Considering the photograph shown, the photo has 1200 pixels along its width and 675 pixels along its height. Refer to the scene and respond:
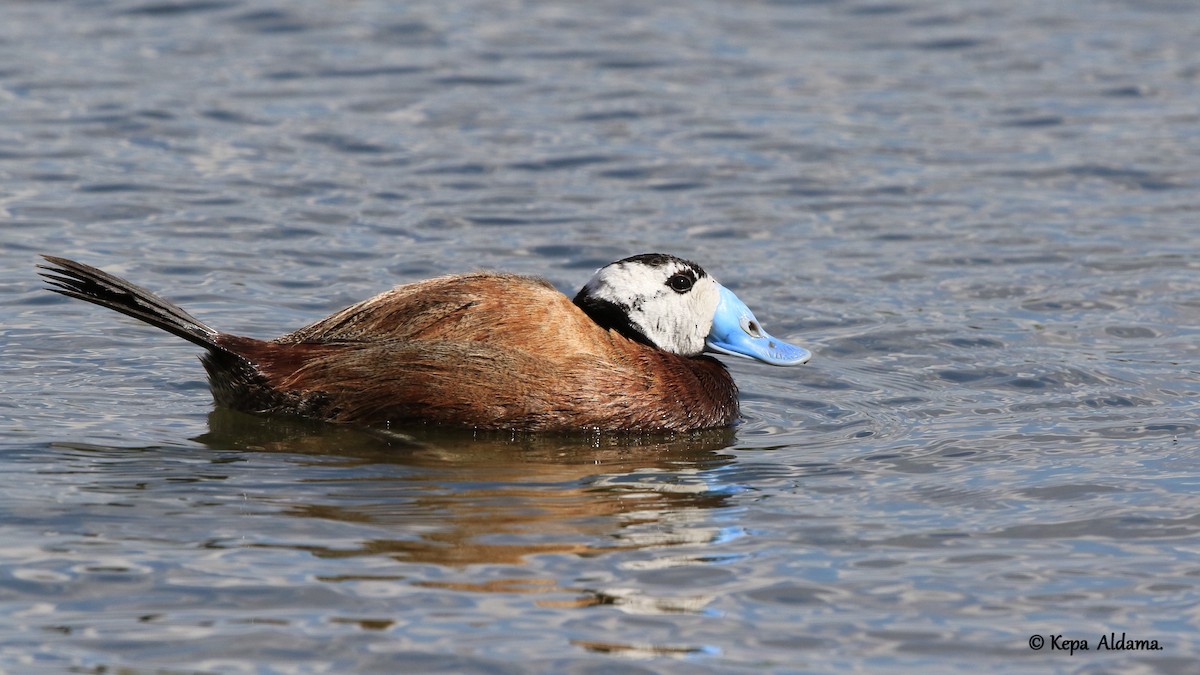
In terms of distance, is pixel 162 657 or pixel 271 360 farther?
pixel 271 360

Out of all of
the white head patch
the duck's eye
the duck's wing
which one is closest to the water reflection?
the duck's wing

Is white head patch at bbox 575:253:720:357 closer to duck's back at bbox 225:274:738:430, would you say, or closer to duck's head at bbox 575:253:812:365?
duck's head at bbox 575:253:812:365

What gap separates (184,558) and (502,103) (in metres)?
7.87

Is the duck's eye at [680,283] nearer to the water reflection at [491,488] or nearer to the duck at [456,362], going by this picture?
the duck at [456,362]

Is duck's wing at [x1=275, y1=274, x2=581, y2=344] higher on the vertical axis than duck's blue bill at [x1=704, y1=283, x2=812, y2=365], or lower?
higher

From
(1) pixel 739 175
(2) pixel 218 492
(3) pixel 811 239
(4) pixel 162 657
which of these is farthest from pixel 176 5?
(4) pixel 162 657

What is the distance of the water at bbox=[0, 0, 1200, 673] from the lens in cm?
537

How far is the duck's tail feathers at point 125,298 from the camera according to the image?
7.05 m

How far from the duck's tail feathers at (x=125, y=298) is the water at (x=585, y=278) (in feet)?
1.51

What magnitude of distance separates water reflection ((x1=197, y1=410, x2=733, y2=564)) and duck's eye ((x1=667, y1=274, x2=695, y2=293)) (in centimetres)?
66

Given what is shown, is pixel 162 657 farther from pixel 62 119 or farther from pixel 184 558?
pixel 62 119

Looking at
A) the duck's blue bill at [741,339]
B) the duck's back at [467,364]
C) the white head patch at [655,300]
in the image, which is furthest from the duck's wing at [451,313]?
the duck's blue bill at [741,339]

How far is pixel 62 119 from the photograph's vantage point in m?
12.4

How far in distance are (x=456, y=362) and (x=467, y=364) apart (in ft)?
0.15
